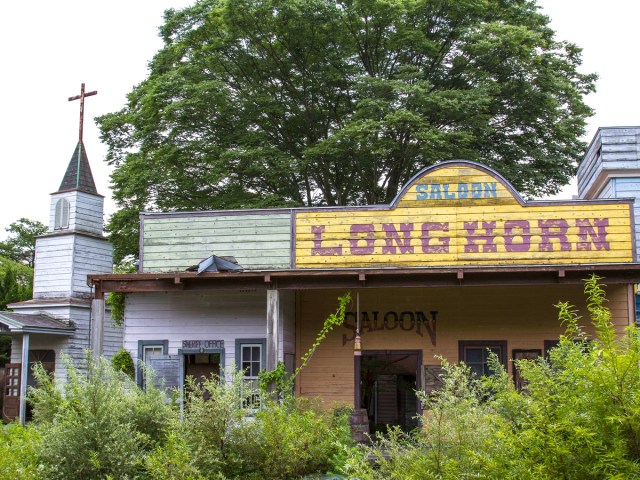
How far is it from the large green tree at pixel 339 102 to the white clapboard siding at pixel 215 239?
758 centimetres

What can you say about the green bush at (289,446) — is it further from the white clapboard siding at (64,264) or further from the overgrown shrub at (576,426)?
the white clapboard siding at (64,264)

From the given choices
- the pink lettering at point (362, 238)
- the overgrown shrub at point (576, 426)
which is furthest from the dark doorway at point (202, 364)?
the overgrown shrub at point (576, 426)

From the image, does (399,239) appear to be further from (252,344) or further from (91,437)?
(91,437)

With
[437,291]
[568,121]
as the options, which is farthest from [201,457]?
[568,121]

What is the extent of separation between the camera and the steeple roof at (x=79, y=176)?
976 inches

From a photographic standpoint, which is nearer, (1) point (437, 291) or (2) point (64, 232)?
(1) point (437, 291)

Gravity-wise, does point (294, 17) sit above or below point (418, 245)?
above

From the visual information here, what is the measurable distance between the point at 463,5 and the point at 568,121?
544 centimetres

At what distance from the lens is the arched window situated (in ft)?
80.0

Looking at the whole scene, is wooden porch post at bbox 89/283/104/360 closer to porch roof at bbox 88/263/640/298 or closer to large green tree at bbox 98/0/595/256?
porch roof at bbox 88/263/640/298

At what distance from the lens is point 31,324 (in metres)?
21.1

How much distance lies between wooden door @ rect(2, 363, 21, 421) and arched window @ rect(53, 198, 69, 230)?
479 cm

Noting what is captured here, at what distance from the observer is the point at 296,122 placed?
26.7 m

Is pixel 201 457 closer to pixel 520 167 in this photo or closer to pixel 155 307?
pixel 155 307
